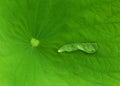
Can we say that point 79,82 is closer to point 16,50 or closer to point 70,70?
point 70,70

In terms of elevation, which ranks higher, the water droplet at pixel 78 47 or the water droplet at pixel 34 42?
the water droplet at pixel 34 42

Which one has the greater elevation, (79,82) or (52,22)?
(52,22)

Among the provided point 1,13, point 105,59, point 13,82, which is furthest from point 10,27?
point 105,59

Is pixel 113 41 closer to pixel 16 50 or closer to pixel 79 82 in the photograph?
pixel 79 82

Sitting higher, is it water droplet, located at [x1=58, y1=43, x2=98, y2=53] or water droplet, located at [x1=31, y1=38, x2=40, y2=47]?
water droplet, located at [x1=31, y1=38, x2=40, y2=47]

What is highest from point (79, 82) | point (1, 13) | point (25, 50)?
point (1, 13)

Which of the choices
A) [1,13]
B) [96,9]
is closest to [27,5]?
[1,13]
